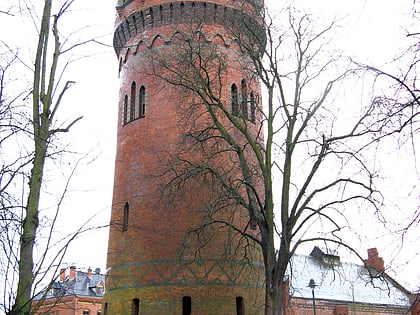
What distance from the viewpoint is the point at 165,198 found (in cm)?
1650

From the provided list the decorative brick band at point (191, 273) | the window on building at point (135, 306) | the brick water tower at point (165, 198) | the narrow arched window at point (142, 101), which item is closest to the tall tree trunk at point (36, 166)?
the brick water tower at point (165, 198)

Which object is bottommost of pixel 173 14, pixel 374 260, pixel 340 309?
pixel 340 309

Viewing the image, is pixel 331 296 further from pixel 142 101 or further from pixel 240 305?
pixel 142 101

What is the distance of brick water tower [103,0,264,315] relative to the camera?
607 inches

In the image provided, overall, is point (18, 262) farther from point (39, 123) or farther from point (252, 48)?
point (252, 48)

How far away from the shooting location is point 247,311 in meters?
15.6

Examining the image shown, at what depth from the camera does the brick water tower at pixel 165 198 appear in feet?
50.6

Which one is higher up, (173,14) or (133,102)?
(173,14)

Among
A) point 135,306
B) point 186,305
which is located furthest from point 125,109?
point 186,305

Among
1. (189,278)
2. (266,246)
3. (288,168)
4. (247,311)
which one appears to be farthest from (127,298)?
(288,168)

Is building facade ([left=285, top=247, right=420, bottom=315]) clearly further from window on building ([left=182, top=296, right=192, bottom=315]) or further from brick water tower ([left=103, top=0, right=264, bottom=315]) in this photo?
window on building ([left=182, top=296, right=192, bottom=315])

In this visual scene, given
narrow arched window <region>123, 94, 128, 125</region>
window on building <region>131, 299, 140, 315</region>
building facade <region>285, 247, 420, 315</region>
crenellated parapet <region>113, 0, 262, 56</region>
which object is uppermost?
crenellated parapet <region>113, 0, 262, 56</region>

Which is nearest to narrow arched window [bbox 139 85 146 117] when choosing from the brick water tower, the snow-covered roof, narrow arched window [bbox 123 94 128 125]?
the brick water tower

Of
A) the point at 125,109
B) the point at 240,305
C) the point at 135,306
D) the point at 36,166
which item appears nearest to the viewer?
the point at 36,166
